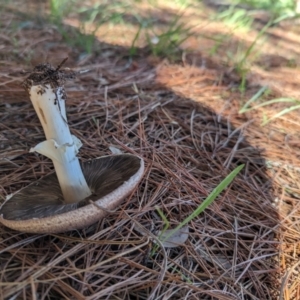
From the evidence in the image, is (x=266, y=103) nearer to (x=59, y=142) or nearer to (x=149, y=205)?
(x=149, y=205)

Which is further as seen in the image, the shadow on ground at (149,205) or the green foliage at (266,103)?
the green foliage at (266,103)

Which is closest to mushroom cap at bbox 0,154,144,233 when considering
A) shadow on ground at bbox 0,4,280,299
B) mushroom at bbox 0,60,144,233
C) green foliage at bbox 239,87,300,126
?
mushroom at bbox 0,60,144,233

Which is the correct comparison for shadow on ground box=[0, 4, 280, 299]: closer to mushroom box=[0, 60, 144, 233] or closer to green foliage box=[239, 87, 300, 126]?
mushroom box=[0, 60, 144, 233]

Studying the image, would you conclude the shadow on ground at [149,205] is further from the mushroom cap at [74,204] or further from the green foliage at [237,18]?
the green foliage at [237,18]

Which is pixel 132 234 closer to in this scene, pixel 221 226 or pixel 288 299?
pixel 221 226

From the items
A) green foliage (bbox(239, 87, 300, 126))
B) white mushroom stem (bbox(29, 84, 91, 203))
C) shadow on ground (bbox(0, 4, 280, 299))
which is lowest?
shadow on ground (bbox(0, 4, 280, 299))

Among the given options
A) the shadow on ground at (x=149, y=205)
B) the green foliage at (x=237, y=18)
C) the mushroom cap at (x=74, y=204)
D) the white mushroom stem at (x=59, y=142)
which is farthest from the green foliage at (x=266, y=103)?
the green foliage at (x=237, y=18)

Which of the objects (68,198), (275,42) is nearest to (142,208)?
(68,198)
